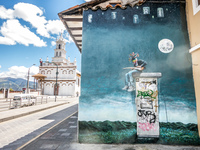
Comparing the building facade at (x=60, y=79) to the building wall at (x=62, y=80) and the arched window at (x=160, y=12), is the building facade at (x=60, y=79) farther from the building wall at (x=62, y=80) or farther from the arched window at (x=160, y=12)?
the arched window at (x=160, y=12)

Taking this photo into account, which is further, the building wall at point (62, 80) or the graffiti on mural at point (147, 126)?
the building wall at point (62, 80)

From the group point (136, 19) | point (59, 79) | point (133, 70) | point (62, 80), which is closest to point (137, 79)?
point (133, 70)

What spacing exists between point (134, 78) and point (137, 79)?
0.12 m

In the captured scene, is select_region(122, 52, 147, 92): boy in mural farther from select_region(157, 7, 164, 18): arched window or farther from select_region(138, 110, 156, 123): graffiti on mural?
select_region(157, 7, 164, 18): arched window

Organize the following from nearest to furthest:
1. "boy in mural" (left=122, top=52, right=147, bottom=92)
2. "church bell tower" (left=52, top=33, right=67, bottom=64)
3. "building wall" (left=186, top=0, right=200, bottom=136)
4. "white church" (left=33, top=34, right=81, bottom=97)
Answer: "building wall" (left=186, top=0, right=200, bottom=136) → "boy in mural" (left=122, top=52, right=147, bottom=92) → "white church" (left=33, top=34, right=81, bottom=97) → "church bell tower" (left=52, top=33, right=67, bottom=64)

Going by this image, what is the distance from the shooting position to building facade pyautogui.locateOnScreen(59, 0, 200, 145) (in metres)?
4.62

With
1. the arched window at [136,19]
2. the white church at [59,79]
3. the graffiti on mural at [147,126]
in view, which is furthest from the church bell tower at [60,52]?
the graffiti on mural at [147,126]

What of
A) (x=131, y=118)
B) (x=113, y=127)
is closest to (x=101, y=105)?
(x=113, y=127)

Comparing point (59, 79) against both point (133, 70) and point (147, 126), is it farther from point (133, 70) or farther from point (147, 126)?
point (147, 126)

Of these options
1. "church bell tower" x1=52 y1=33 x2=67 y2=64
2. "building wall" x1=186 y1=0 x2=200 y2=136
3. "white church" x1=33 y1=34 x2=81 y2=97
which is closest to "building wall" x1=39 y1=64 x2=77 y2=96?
"white church" x1=33 y1=34 x2=81 y2=97

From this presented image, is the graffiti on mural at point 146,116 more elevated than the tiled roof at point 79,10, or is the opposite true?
the tiled roof at point 79,10

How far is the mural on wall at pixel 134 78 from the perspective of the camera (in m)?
4.62

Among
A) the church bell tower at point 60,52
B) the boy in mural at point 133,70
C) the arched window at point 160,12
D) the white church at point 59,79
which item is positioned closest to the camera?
the boy in mural at point 133,70

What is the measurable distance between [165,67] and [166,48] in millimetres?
784
